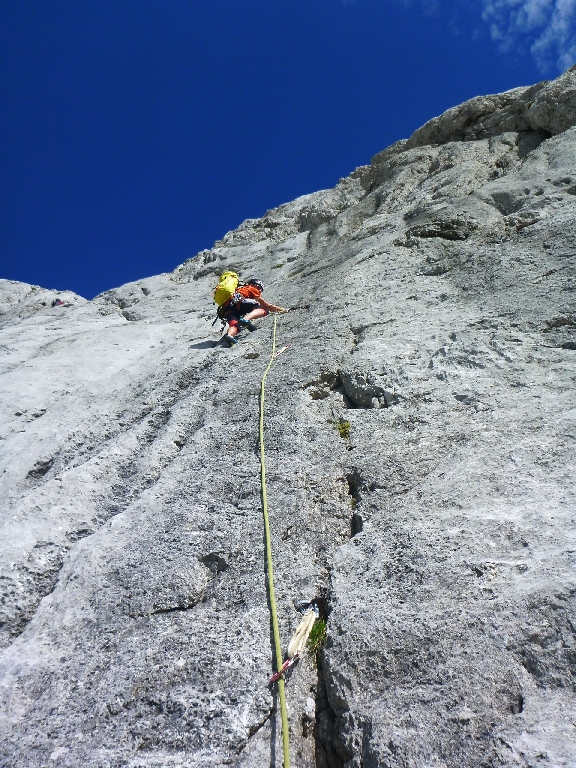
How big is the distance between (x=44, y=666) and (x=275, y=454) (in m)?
2.66

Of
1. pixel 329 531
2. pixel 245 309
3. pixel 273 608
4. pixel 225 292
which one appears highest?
pixel 225 292

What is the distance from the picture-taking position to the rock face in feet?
10.2

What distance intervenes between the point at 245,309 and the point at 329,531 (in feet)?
22.5

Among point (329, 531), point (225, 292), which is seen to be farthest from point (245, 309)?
point (329, 531)

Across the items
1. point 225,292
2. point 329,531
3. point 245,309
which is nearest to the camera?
point 329,531

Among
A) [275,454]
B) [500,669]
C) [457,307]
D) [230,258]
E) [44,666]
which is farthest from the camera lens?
[230,258]

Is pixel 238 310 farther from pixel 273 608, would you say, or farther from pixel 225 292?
pixel 273 608

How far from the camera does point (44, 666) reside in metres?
3.72

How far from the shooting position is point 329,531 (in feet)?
14.9

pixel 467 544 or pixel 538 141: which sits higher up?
pixel 538 141

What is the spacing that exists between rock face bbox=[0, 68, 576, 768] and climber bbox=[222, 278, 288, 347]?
81 centimetres

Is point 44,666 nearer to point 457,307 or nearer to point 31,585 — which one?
point 31,585

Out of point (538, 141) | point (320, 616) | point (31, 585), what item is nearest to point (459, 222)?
point (538, 141)

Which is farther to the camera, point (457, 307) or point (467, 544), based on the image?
point (457, 307)
